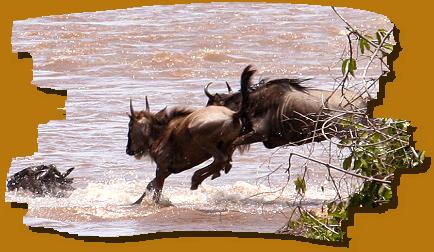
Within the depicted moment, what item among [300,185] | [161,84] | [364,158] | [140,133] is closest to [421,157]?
[364,158]

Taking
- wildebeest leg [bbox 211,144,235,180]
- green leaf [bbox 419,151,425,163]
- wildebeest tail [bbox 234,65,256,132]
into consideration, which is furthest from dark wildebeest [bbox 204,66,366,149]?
green leaf [bbox 419,151,425,163]

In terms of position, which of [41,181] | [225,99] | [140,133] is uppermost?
[225,99]

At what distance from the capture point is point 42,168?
55.1 ft

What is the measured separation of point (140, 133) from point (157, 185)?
2.08 feet

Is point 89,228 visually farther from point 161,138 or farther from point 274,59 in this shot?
point 274,59

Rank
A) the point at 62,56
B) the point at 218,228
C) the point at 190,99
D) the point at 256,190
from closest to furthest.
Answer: the point at 218,228 → the point at 256,190 → the point at 190,99 → the point at 62,56

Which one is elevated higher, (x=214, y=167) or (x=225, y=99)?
(x=225, y=99)

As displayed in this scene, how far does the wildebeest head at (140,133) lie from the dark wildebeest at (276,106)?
0.58 metres

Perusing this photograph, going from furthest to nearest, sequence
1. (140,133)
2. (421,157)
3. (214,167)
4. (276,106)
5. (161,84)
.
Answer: (161,84)
(276,106)
(140,133)
(214,167)
(421,157)

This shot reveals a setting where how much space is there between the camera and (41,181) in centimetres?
1655

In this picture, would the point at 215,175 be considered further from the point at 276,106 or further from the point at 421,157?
the point at 421,157

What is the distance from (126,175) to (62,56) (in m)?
3.00

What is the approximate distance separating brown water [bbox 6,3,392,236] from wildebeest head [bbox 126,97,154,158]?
133mm

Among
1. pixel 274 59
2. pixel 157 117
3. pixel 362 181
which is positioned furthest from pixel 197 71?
pixel 362 181
